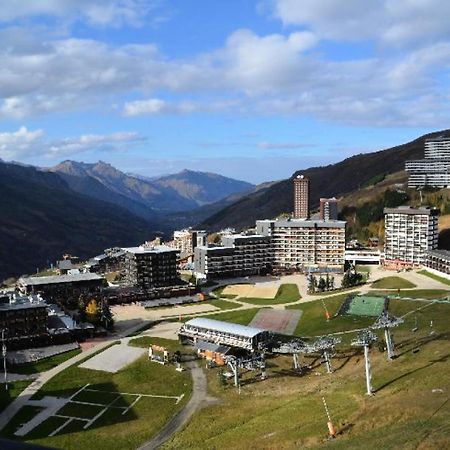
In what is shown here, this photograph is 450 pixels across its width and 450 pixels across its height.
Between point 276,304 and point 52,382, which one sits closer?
point 52,382

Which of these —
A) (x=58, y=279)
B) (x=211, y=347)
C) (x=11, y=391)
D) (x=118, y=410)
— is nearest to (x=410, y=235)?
(x=211, y=347)

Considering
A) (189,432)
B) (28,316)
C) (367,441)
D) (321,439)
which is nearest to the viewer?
(367,441)

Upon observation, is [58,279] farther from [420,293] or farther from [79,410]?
[420,293]

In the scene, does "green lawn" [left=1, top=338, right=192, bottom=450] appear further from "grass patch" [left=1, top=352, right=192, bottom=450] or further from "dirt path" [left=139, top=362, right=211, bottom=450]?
"dirt path" [left=139, top=362, right=211, bottom=450]

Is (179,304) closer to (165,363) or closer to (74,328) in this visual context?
(74,328)

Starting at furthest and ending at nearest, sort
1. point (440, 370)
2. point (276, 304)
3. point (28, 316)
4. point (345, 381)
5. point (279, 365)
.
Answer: point (276, 304)
point (28, 316)
point (279, 365)
point (345, 381)
point (440, 370)

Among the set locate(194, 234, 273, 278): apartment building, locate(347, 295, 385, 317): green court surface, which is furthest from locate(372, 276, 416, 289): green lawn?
locate(194, 234, 273, 278): apartment building

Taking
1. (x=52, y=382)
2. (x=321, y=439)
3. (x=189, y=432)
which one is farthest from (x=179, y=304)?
(x=321, y=439)
